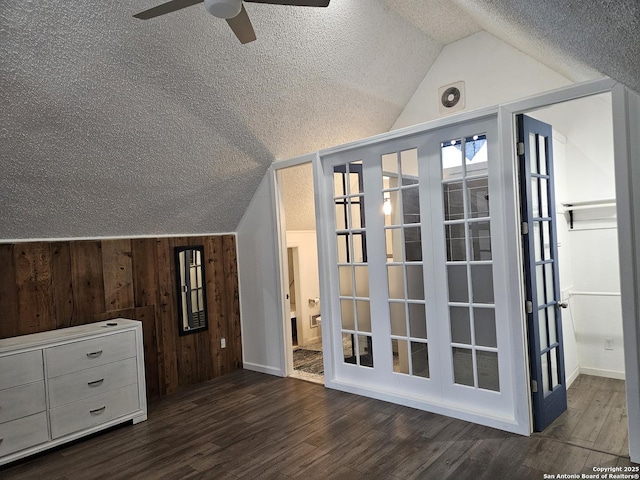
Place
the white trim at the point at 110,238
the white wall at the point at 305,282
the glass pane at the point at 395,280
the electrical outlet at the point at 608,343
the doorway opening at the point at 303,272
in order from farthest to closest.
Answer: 1. the white wall at the point at 305,282
2. the doorway opening at the point at 303,272
3. the electrical outlet at the point at 608,343
4. the glass pane at the point at 395,280
5. the white trim at the point at 110,238

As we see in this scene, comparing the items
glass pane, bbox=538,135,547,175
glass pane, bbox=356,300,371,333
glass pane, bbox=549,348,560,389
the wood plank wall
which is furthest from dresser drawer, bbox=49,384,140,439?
glass pane, bbox=538,135,547,175

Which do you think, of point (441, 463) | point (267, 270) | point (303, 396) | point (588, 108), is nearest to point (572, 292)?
point (588, 108)

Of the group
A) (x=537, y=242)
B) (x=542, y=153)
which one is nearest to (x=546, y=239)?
(x=537, y=242)

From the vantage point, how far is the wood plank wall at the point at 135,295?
339 cm

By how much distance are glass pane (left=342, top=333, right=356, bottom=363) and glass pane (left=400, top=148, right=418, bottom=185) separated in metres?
1.49

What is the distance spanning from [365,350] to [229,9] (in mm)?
2892

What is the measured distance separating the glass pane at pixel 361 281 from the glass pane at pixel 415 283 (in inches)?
17.4

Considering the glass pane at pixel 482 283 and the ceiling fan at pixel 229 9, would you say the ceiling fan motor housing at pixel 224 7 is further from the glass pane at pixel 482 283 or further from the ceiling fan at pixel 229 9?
the glass pane at pixel 482 283

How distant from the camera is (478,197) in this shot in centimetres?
311

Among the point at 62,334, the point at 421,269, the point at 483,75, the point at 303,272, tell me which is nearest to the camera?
the point at 62,334

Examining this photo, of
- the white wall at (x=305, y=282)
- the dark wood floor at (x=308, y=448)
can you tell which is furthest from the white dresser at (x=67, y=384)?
the white wall at (x=305, y=282)

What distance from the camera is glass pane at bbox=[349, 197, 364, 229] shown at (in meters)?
3.84

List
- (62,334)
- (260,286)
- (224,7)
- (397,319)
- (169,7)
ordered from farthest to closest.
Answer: (260,286) → (397,319) → (62,334) → (169,7) → (224,7)

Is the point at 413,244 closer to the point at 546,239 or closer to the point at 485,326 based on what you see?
the point at 485,326
